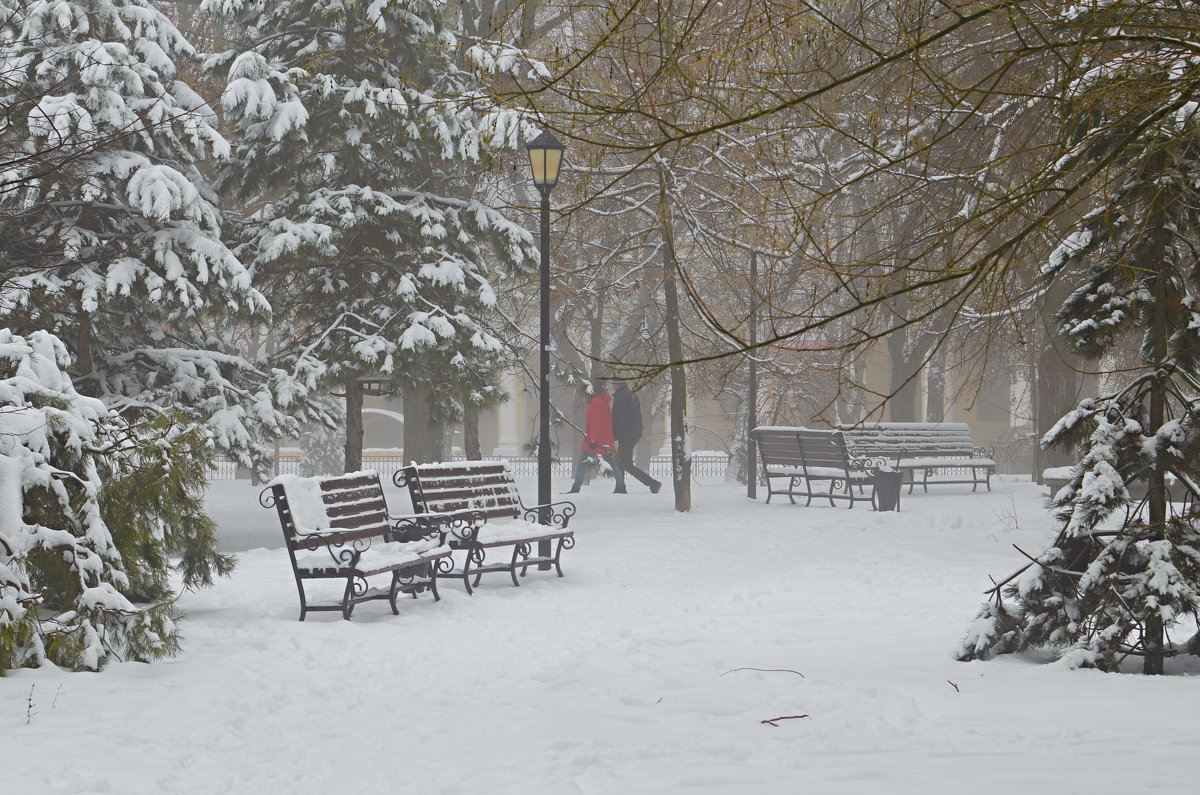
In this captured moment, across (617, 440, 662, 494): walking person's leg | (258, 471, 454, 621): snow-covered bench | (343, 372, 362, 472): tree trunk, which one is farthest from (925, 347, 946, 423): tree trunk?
(258, 471, 454, 621): snow-covered bench

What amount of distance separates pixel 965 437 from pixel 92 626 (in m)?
16.3

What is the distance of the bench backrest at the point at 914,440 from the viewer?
1983cm

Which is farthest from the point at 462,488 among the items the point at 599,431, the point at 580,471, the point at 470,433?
the point at 580,471

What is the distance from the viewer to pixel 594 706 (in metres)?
6.50

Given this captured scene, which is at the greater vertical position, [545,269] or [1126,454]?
[545,269]

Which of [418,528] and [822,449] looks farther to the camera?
[822,449]

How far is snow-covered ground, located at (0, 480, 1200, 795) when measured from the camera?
5.27m

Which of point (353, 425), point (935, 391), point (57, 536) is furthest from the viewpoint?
point (935, 391)

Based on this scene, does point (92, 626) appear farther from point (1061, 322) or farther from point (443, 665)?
point (1061, 322)

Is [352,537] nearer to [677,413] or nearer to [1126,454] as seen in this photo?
[1126,454]

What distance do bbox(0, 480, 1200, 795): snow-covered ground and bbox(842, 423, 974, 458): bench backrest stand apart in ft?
29.5

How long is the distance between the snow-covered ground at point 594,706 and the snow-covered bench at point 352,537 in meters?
0.29

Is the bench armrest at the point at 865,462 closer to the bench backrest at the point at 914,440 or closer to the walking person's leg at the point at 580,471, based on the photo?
the bench backrest at the point at 914,440

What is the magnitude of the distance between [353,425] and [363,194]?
3156 millimetres
